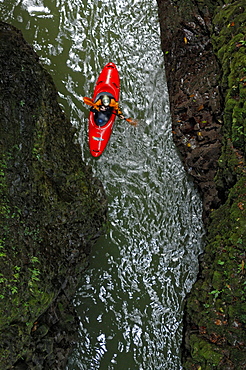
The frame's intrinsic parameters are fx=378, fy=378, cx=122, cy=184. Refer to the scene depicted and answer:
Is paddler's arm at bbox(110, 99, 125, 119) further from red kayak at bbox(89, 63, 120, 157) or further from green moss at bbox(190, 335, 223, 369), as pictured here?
green moss at bbox(190, 335, 223, 369)

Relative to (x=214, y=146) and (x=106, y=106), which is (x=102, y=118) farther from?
(x=214, y=146)

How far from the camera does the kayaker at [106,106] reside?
483cm

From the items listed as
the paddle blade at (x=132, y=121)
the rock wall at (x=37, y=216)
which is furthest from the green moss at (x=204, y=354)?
the paddle blade at (x=132, y=121)

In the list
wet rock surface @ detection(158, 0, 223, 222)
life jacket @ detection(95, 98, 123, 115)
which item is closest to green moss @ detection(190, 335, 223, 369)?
wet rock surface @ detection(158, 0, 223, 222)

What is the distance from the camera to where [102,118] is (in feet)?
16.1

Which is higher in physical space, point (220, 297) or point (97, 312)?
point (220, 297)

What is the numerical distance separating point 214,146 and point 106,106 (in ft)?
4.77

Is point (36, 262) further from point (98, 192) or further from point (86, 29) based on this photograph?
point (86, 29)

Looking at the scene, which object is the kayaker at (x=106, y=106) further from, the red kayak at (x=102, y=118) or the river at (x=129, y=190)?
the river at (x=129, y=190)

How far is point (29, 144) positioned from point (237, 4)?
3.05 metres

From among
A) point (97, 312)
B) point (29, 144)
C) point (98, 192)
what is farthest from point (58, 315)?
point (29, 144)

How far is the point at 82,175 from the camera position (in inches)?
180

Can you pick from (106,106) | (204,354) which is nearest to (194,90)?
(106,106)

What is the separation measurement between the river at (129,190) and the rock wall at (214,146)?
262 mm
